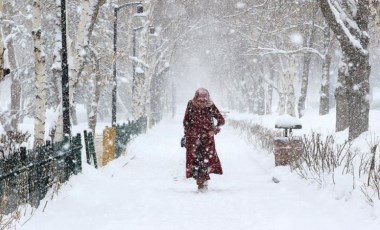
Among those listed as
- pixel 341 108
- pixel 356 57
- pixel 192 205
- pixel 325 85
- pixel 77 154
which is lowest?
pixel 192 205

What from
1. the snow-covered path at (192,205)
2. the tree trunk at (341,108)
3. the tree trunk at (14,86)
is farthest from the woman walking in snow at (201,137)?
the tree trunk at (14,86)

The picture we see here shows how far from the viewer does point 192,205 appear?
759cm

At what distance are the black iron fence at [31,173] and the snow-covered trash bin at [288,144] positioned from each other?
4.49 metres

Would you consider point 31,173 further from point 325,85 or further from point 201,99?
point 325,85

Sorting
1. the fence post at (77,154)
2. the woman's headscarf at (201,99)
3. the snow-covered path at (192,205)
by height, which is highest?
the woman's headscarf at (201,99)

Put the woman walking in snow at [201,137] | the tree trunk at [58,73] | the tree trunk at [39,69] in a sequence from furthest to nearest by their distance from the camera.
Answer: the tree trunk at [58,73] < the tree trunk at [39,69] < the woman walking in snow at [201,137]

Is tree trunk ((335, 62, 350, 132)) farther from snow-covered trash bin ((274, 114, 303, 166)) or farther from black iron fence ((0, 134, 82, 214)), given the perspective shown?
black iron fence ((0, 134, 82, 214))

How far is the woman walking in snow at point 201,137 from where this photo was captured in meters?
9.07

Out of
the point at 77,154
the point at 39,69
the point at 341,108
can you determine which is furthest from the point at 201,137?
the point at 341,108

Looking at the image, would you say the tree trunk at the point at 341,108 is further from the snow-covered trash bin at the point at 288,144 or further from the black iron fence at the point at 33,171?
the black iron fence at the point at 33,171

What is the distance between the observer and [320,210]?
6.78 m

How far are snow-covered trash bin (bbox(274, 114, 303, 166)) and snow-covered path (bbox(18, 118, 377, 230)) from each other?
324mm

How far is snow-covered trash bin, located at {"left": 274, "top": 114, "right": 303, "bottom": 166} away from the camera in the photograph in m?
10.7

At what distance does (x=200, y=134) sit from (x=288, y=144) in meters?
2.55
